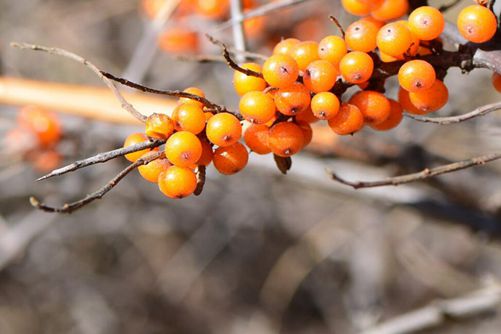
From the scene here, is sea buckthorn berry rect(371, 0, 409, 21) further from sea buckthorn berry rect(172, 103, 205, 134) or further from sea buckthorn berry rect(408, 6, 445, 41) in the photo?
sea buckthorn berry rect(172, 103, 205, 134)

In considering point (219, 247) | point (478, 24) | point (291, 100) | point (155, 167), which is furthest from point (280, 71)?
point (219, 247)

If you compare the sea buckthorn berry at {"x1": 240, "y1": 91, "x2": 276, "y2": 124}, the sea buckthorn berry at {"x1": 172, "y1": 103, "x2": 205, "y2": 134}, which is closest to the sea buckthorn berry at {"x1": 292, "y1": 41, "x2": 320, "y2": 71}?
the sea buckthorn berry at {"x1": 240, "y1": 91, "x2": 276, "y2": 124}

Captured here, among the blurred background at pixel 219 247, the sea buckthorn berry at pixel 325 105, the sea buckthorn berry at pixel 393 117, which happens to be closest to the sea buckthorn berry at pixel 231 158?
the sea buckthorn berry at pixel 325 105

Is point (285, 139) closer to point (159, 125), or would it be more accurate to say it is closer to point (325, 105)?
point (325, 105)

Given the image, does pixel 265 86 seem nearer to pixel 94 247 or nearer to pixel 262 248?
pixel 262 248

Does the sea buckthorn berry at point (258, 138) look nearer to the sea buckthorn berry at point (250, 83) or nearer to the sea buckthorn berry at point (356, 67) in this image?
the sea buckthorn berry at point (250, 83)

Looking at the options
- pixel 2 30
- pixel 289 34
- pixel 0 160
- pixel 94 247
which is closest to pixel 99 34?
pixel 2 30
